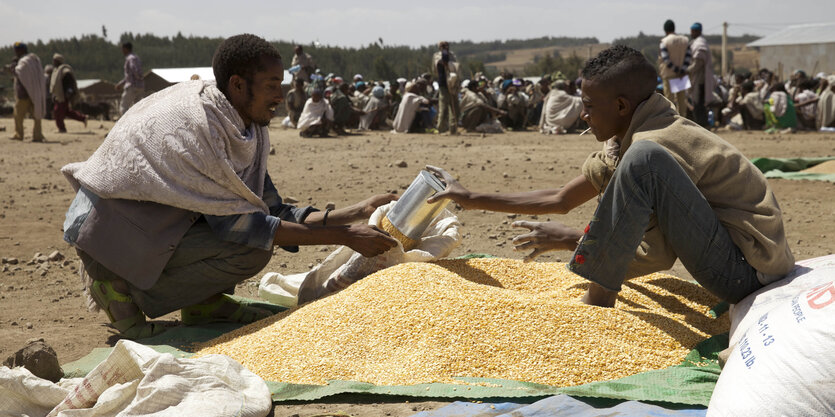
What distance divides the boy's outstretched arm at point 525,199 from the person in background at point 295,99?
14308mm

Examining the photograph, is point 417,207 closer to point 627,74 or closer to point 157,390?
point 627,74

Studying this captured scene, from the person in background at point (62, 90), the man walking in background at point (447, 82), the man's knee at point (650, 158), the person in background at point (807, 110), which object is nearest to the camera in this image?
the man's knee at point (650, 158)

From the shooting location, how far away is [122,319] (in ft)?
11.0

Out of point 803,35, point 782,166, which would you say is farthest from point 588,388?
point 803,35

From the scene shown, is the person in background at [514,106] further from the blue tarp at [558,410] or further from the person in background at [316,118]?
the blue tarp at [558,410]

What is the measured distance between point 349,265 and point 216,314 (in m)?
0.63

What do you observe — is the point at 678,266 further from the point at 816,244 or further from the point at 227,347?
the point at 227,347

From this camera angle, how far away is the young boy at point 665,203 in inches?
105

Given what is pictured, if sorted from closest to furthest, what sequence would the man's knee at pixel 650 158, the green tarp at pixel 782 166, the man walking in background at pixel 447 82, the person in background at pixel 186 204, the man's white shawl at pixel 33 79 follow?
1. the man's knee at pixel 650 158
2. the person in background at pixel 186 204
3. the green tarp at pixel 782 166
4. the man's white shawl at pixel 33 79
5. the man walking in background at pixel 447 82

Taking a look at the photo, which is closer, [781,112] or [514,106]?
[781,112]

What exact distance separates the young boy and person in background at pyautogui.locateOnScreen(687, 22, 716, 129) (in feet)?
31.4

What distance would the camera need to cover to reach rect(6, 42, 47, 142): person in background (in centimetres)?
1241

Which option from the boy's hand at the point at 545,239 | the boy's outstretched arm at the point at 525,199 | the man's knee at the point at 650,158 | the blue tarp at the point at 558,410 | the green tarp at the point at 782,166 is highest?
the man's knee at the point at 650,158

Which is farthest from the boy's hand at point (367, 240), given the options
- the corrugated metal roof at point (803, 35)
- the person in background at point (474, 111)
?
the corrugated metal roof at point (803, 35)
